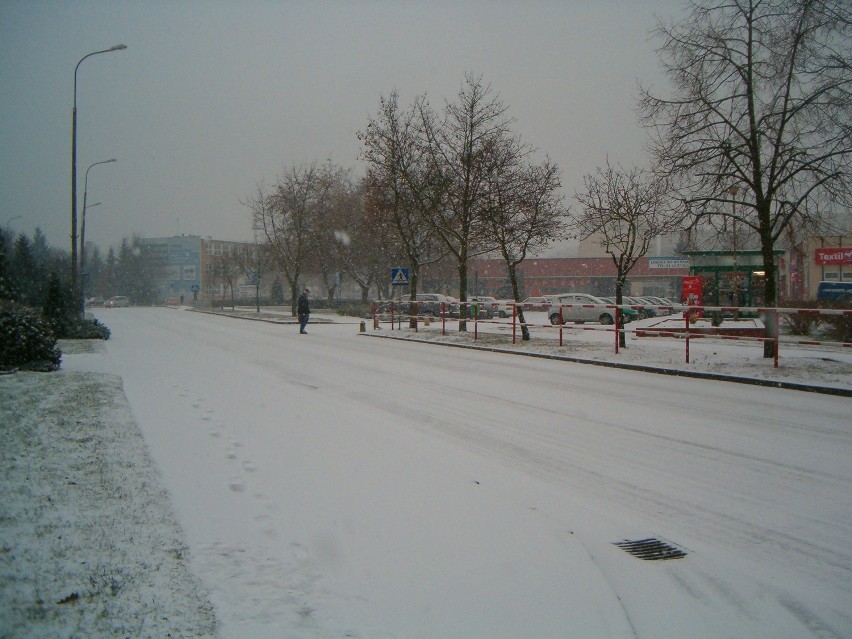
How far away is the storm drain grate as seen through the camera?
4516mm

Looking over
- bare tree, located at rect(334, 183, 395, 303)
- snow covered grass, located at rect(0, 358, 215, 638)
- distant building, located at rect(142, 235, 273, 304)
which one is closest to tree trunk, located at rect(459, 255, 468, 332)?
snow covered grass, located at rect(0, 358, 215, 638)

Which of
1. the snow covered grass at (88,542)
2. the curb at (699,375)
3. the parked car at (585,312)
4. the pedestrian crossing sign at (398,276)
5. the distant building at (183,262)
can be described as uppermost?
the distant building at (183,262)

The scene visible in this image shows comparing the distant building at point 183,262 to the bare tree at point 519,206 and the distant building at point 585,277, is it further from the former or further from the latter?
the bare tree at point 519,206

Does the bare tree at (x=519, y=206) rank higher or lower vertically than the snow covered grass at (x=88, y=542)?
higher

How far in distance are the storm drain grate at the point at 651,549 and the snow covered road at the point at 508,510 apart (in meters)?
0.09

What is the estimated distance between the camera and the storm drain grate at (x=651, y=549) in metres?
4.52

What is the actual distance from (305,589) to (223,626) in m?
0.55

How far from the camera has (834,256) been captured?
4191 centimetres

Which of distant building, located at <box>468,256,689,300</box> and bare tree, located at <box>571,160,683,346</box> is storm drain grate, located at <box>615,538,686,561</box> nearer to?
bare tree, located at <box>571,160,683,346</box>

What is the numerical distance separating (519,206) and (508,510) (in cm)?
2079

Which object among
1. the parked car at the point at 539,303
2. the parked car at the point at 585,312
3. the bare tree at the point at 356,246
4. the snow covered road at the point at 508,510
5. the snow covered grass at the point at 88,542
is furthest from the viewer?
the bare tree at the point at 356,246

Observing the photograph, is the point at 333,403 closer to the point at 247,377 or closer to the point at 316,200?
the point at 247,377

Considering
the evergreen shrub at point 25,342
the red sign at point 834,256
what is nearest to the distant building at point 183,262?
the red sign at point 834,256

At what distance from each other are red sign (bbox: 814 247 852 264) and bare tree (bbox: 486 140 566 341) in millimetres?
22830
